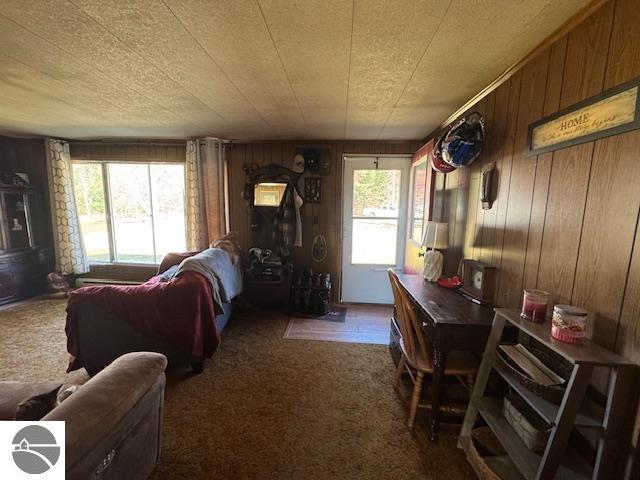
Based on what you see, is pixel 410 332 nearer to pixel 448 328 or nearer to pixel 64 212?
A: pixel 448 328

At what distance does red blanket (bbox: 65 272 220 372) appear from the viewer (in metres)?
2.00

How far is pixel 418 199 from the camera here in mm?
3086

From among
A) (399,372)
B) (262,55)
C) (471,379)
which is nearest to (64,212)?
(262,55)

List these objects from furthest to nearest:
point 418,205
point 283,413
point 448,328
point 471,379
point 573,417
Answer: point 418,205 → point 283,413 → point 471,379 → point 448,328 → point 573,417

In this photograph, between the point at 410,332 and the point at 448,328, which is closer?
the point at 448,328

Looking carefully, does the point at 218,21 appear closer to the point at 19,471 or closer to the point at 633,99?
the point at 633,99

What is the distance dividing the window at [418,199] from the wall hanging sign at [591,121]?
143 centimetres

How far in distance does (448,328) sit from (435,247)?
0.91 metres

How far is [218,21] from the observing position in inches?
48.7

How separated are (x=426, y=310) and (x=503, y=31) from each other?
4.78ft

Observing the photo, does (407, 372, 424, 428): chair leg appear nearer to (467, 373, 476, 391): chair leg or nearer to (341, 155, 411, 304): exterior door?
(467, 373, 476, 391): chair leg

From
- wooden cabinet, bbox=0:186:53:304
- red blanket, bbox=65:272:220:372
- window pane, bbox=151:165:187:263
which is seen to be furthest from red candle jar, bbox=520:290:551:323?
wooden cabinet, bbox=0:186:53:304

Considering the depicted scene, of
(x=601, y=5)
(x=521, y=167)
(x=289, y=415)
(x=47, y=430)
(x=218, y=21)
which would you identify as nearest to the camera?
(x=47, y=430)

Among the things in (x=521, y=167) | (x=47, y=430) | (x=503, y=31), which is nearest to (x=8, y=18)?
(x=47, y=430)
